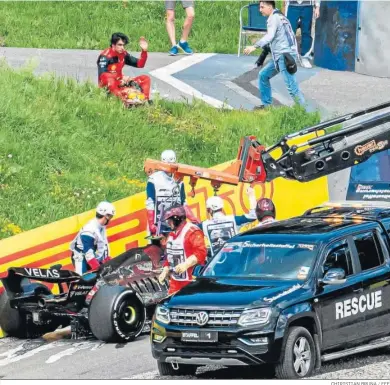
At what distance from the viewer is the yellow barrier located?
63.2ft

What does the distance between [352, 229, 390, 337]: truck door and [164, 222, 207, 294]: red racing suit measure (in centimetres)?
248

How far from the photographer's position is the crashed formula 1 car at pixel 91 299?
56.0ft

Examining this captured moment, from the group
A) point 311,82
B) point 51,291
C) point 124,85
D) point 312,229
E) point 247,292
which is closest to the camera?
point 247,292

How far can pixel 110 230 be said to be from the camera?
20688 mm

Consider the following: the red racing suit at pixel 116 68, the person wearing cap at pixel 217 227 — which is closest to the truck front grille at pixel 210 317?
the person wearing cap at pixel 217 227

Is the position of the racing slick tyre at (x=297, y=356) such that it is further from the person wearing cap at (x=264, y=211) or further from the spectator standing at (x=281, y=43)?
the spectator standing at (x=281, y=43)

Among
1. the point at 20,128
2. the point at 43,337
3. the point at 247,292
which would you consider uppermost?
the point at 20,128

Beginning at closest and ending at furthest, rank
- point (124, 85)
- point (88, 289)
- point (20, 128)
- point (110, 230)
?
point (88, 289)
point (110, 230)
point (20, 128)
point (124, 85)

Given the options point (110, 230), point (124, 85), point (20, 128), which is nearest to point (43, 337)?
point (110, 230)

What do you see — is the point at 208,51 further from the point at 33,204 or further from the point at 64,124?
the point at 33,204

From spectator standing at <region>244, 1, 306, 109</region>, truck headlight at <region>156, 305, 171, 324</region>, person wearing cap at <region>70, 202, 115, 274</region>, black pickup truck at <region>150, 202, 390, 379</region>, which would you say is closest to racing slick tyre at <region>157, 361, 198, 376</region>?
black pickup truck at <region>150, 202, 390, 379</region>

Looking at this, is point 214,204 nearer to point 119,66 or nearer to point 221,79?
point 119,66

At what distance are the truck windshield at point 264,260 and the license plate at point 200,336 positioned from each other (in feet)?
3.75

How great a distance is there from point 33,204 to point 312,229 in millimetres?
7867
